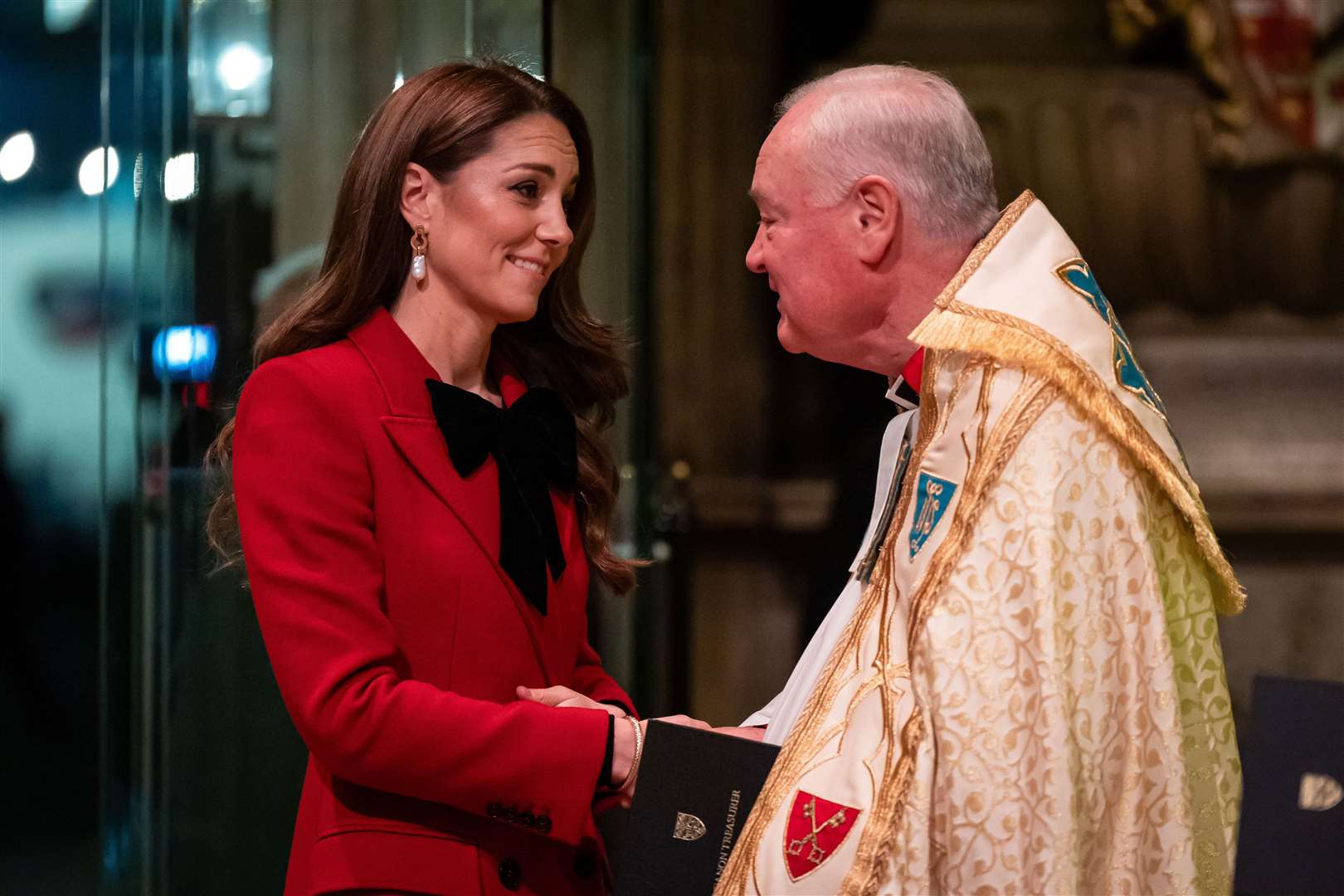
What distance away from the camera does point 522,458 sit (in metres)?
2.09

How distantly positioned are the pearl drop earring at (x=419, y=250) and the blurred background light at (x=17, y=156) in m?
1.04

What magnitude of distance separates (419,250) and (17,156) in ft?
3.49

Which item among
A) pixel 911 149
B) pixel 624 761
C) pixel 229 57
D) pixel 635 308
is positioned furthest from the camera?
pixel 635 308

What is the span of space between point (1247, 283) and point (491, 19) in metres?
3.46

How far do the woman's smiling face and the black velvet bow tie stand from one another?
0.47 ft

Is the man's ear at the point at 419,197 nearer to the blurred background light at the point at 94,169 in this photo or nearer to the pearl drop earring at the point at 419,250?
the pearl drop earring at the point at 419,250

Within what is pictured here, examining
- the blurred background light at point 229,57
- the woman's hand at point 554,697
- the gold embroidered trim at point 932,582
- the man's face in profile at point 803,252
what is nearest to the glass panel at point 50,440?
the blurred background light at point 229,57

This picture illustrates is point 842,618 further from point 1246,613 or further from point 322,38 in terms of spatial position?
point 1246,613

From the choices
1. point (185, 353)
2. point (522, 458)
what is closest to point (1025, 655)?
point (522, 458)

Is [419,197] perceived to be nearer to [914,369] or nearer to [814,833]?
[914,369]

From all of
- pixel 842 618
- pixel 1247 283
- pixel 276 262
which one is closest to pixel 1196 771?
pixel 842 618

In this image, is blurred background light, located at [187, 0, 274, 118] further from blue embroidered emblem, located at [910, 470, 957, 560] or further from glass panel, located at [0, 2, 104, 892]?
blue embroidered emblem, located at [910, 470, 957, 560]

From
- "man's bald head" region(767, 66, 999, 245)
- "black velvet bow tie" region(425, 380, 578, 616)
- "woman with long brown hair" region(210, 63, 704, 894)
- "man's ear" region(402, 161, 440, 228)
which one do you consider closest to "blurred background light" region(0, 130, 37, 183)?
"woman with long brown hair" region(210, 63, 704, 894)

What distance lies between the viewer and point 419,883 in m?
1.84
